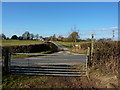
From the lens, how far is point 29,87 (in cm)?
348

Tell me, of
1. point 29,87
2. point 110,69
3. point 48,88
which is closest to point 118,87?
point 110,69

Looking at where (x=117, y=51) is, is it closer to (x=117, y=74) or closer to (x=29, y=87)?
(x=117, y=74)

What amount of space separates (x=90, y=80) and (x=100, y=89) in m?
0.69

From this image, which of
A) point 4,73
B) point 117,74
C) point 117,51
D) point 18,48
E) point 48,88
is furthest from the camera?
point 18,48

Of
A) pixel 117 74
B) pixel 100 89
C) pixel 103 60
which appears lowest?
pixel 100 89

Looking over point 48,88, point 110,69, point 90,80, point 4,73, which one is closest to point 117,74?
point 110,69

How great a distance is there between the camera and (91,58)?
197 inches

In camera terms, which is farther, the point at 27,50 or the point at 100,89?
the point at 27,50

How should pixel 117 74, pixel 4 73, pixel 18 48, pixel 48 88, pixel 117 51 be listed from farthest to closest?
pixel 18 48 < pixel 117 51 < pixel 4 73 < pixel 117 74 < pixel 48 88

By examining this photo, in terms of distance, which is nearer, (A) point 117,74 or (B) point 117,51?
(A) point 117,74

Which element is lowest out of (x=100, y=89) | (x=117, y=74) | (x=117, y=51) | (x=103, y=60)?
(x=100, y=89)

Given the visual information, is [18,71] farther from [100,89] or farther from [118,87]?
[118,87]

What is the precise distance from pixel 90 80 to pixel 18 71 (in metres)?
3.48

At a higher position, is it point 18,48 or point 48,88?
point 18,48
